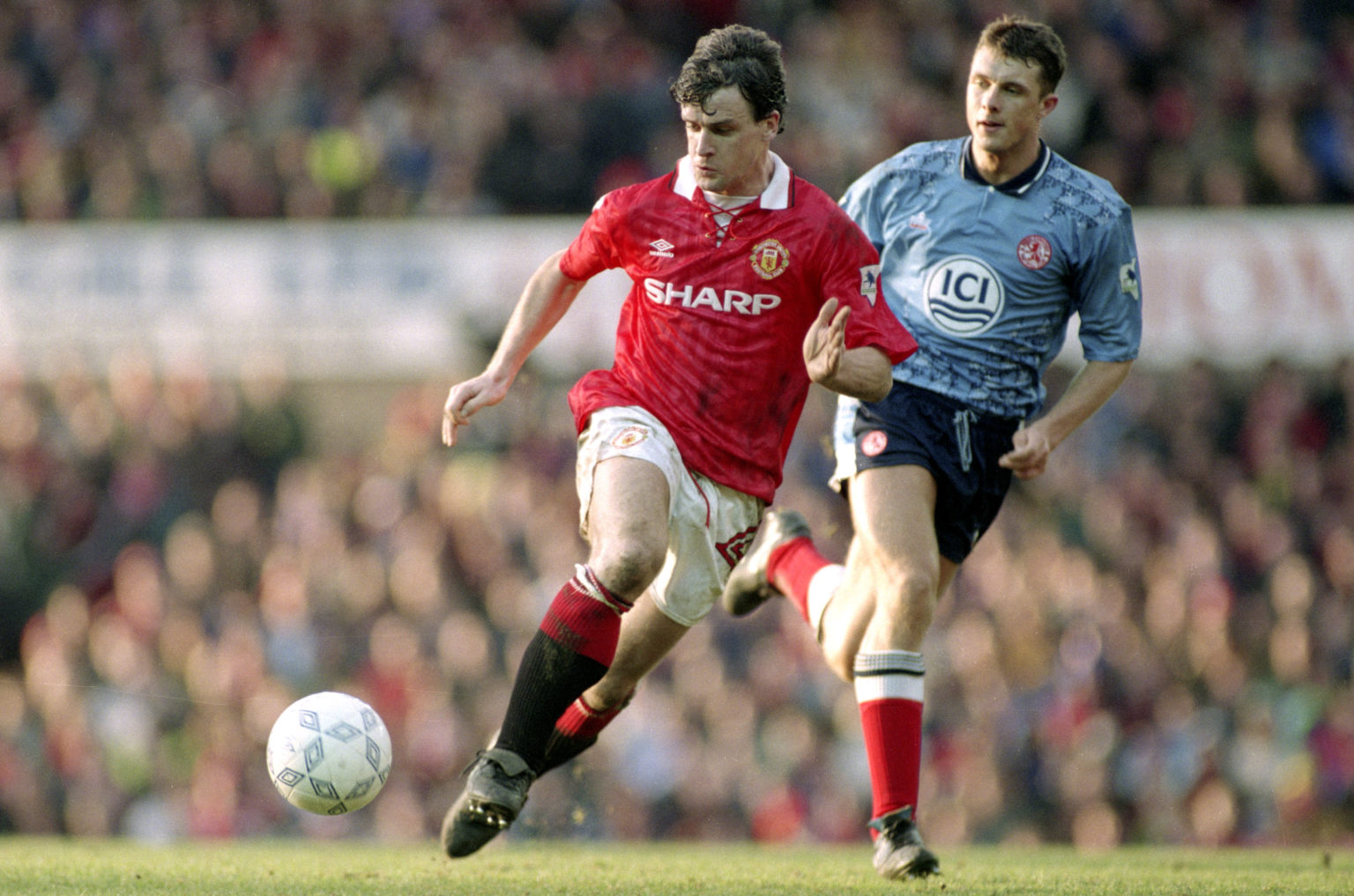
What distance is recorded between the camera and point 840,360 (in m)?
5.06

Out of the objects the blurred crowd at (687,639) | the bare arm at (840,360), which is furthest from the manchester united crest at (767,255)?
the blurred crowd at (687,639)

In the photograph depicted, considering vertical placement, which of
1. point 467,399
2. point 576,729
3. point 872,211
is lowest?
point 576,729

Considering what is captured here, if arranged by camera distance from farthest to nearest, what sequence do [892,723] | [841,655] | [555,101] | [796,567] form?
1. [555,101]
2. [796,567]
3. [841,655]
4. [892,723]

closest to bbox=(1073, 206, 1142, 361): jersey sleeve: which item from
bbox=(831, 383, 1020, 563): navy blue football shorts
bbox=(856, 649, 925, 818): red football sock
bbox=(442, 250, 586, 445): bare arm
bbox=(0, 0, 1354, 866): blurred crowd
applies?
bbox=(831, 383, 1020, 563): navy blue football shorts

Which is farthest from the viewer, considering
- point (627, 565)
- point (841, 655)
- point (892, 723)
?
point (841, 655)

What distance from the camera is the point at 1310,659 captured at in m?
11.1

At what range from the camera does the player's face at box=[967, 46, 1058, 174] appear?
590cm

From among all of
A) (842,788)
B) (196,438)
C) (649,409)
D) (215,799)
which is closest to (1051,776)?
(842,788)

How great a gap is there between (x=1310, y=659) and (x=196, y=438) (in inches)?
352

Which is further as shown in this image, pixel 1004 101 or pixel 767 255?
pixel 1004 101

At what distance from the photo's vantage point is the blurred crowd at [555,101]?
568 inches

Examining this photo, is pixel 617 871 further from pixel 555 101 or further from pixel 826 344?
pixel 555 101

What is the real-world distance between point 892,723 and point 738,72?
2264 mm

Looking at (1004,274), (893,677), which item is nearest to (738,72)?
(1004,274)
